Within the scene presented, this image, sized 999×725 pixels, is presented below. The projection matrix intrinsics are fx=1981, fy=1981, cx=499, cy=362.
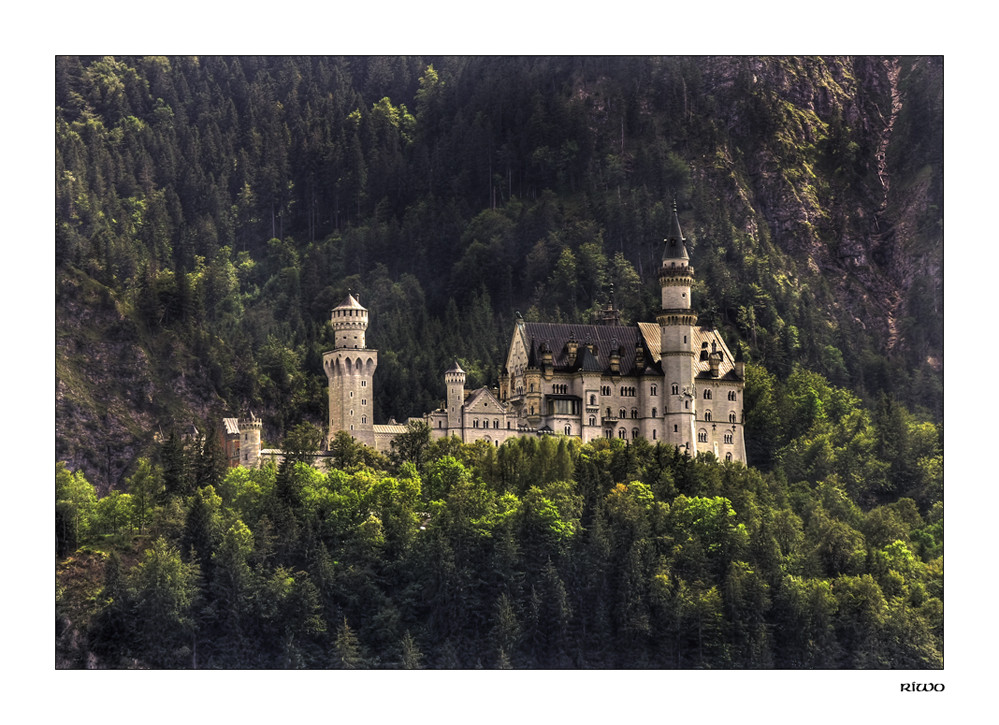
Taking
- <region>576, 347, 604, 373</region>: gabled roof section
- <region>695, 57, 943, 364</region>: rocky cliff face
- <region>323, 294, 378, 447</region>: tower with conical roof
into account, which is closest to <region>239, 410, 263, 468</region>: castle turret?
<region>323, 294, 378, 447</region>: tower with conical roof

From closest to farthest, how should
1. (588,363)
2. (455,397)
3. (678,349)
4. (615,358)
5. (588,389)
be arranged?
(455,397)
(588,389)
(588,363)
(678,349)
(615,358)

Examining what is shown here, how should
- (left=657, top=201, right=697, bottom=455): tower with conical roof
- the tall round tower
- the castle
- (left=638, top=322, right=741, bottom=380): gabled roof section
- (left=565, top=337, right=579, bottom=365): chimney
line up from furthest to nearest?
(left=638, top=322, right=741, bottom=380): gabled roof section → (left=565, top=337, right=579, bottom=365): chimney → (left=657, top=201, right=697, bottom=455): tower with conical roof → the tall round tower → the castle

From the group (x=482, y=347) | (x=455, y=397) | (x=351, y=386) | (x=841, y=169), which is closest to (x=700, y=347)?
(x=455, y=397)

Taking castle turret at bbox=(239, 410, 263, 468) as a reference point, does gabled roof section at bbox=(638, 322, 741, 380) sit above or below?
above

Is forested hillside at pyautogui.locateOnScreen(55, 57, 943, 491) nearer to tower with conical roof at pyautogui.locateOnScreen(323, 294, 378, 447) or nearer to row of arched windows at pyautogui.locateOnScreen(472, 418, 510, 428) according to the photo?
tower with conical roof at pyautogui.locateOnScreen(323, 294, 378, 447)

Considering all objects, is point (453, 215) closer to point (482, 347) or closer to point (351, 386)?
point (482, 347)

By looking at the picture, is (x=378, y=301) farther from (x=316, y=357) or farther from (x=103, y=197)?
(x=103, y=197)

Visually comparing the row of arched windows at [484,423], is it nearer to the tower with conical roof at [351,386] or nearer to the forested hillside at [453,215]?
the tower with conical roof at [351,386]
